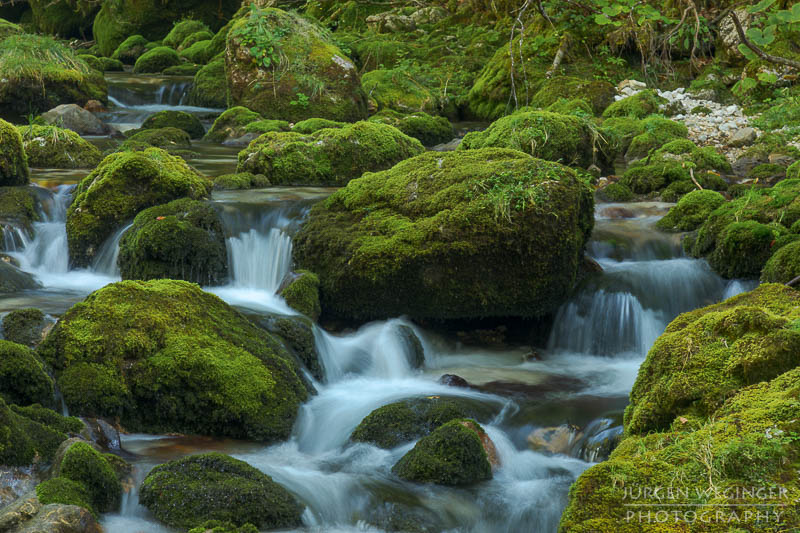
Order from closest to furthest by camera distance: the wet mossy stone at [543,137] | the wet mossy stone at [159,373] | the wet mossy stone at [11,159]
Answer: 1. the wet mossy stone at [159,373]
2. the wet mossy stone at [11,159]
3. the wet mossy stone at [543,137]

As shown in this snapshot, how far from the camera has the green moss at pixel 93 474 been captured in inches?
164

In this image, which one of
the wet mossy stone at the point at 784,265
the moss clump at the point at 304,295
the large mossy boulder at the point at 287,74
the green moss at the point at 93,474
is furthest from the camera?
the large mossy boulder at the point at 287,74

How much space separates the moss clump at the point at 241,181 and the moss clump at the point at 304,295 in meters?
3.02

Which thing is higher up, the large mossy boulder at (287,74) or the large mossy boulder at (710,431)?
the large mossy boulder at (287,74)

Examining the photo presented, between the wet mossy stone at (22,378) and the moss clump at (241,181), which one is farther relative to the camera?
the moss clump at (241,181)

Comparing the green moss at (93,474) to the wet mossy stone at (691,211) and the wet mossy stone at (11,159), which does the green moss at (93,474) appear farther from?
the wet mossy stone at (691,211)

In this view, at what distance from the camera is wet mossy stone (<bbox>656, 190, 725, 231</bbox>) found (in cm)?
938

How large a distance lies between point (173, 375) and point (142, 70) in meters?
20.4

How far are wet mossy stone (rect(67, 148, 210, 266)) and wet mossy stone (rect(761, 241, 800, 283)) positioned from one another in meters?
6.34

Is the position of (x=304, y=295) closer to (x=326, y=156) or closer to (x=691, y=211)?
(x=326, y=156)

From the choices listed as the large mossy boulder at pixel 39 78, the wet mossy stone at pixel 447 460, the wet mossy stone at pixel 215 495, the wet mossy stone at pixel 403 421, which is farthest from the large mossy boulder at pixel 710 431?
the large mossy boulder at pixel 39 78

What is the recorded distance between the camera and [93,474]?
13.8 feet

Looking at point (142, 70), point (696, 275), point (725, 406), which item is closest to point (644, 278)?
point (696, 275)

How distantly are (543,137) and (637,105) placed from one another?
4.76 meters
